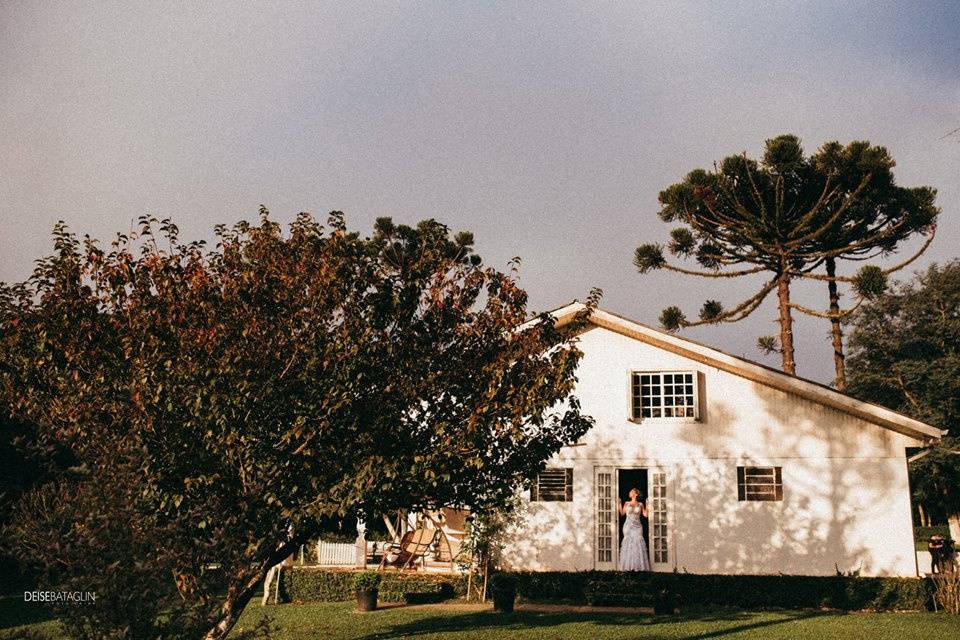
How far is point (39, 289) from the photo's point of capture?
10.8 m

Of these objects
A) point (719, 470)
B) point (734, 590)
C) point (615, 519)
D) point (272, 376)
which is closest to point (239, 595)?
point (272, 376)

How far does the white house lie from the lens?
1898cm

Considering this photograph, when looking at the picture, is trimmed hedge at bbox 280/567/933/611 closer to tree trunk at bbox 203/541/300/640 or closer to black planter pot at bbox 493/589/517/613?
black planter pot at bbox 493/589/517/613

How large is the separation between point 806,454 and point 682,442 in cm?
292

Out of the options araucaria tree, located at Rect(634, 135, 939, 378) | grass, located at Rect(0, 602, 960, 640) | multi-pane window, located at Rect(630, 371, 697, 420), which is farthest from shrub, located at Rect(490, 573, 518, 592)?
araucaria tree, located at Rect(634, 135, 939, 378)

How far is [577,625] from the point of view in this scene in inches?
598

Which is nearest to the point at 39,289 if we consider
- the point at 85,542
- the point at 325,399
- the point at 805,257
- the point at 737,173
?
the point at 325,399

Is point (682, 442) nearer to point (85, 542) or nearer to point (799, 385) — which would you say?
point (799, 385)

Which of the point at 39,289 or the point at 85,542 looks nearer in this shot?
the point at 85,542

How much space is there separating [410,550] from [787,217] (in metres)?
20.7

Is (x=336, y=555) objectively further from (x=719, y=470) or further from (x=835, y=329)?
(x=835, y=329)

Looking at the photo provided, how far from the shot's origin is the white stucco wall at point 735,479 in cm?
1895

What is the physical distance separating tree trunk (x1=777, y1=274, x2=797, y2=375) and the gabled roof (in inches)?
507

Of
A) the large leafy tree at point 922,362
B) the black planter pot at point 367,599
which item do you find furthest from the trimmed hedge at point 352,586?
the large leafy tree at point 922,362
